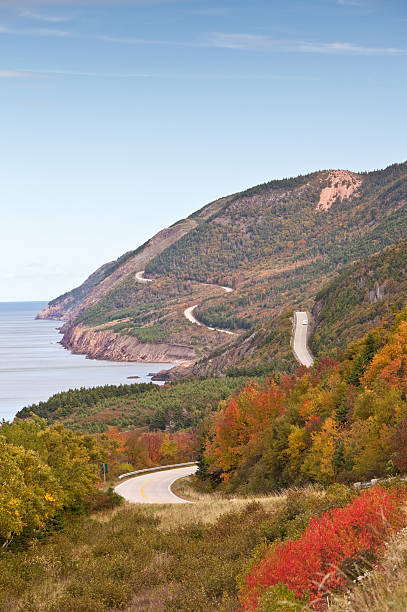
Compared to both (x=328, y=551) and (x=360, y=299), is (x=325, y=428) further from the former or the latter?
(x=360, y=299)

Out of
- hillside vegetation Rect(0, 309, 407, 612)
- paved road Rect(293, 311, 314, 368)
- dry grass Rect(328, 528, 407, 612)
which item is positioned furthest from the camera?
paved road Rect(293, 311, 314, 368)

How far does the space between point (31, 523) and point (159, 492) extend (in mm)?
21357

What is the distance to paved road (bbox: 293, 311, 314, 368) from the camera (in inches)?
4727

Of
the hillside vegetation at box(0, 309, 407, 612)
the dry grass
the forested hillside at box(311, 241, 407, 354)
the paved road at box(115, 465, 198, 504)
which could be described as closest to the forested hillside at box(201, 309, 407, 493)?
the hillside vegetation at box(0, 309, 407, 612)

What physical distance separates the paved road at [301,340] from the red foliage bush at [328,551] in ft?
325

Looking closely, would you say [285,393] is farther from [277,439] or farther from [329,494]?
[329,494]

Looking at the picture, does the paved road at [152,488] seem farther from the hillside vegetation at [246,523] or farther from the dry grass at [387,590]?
the dry grass at [387,590]

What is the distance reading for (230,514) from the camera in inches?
884

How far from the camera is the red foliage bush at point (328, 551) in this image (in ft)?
34.2

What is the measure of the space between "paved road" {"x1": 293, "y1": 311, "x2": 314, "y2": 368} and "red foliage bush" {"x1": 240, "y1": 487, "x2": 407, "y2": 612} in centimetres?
9893

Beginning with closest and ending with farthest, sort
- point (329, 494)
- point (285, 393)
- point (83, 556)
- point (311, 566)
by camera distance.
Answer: point (311, 566) < point (329, 494) < point (83, 556) < point (285, 393)

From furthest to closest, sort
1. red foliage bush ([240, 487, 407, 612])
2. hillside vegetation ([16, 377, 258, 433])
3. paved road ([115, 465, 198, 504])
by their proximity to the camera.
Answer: hillside vegetation ([16, 377, 258, 433]) < paved road ([115, 465, 198, 504]) < red foliage bush ([240, 487, 407, 612])

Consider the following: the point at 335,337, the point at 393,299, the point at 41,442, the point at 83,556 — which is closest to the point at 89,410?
the point at 335,337

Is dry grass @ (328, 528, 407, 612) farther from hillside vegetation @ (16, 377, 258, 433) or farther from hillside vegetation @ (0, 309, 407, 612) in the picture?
hillside vegetation @ (16, 377, 258, 433)
